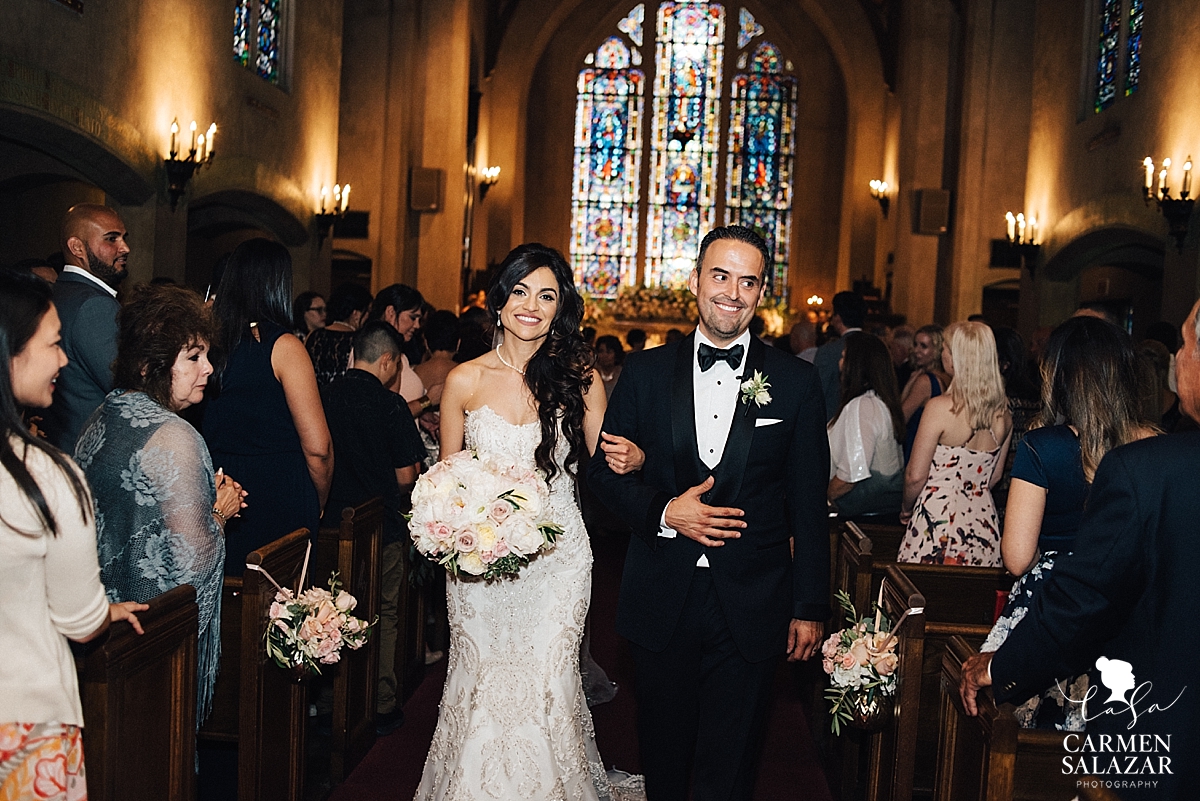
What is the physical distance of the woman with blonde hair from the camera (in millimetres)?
4637

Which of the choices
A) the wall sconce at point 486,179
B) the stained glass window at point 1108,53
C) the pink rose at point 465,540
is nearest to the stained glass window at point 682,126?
the wall sconce at point 486,179

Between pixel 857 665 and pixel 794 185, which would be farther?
pixel 794 185

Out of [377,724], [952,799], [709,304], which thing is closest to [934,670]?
[952,799]

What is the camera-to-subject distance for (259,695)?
3.33 m

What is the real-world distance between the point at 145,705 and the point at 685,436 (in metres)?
1.52

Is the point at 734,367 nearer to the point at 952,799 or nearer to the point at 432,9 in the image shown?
the point at 952,799

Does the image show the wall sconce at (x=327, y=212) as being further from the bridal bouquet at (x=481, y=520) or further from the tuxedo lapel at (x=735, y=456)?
the tuxedo lapel at (x=735, y=456)

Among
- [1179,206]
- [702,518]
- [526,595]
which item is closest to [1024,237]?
[1179,206]

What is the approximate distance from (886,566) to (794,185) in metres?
19.1

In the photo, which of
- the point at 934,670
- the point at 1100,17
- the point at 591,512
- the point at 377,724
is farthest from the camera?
the point at 1100,17

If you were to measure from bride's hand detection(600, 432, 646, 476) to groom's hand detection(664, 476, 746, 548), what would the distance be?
6.1 inches

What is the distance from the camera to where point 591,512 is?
951cm

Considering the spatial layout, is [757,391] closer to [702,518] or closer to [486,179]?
[702,518]

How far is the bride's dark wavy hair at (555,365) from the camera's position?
353 centimetres
